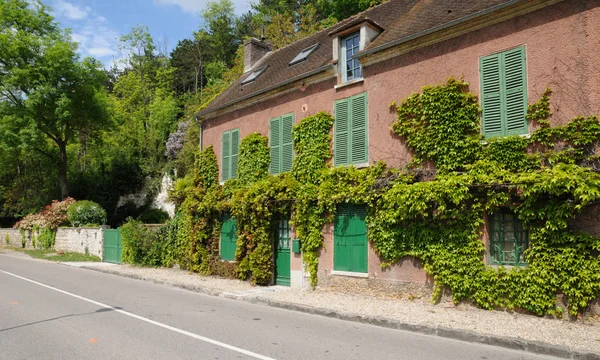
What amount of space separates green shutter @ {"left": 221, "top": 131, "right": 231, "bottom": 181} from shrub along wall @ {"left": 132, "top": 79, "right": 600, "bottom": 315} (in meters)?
2.40

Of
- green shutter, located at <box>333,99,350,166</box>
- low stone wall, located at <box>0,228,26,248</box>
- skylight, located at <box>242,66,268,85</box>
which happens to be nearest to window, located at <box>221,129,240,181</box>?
skylight, located at <box>242,66,268,85</box>

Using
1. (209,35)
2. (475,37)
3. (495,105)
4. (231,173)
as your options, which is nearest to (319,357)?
(495,105)

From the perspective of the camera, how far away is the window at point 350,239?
11328mm

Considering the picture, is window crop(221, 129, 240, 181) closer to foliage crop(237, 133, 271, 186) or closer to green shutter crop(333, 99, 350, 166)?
foliage crop(237, 133, 271, 186)

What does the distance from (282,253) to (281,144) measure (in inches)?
142

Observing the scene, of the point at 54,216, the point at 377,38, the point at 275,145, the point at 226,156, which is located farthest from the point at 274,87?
the point at 54,216

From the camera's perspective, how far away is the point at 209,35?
147 feet

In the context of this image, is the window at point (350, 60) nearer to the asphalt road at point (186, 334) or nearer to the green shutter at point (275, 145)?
the green shutter at point (275, 145)

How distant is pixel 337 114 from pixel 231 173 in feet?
17.7

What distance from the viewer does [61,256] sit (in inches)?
971

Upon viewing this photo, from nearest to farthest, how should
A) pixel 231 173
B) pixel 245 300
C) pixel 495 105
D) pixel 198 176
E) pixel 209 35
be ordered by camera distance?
1. pixel 495 105
2. pixel 245 300
3. pixel 231 173
4. pixel 198 176
5. pixel 209 35

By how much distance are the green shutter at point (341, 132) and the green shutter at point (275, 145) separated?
8.18ft

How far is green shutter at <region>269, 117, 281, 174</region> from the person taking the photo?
47.0 ft

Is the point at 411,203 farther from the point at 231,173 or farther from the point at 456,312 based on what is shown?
the point at 231,173
